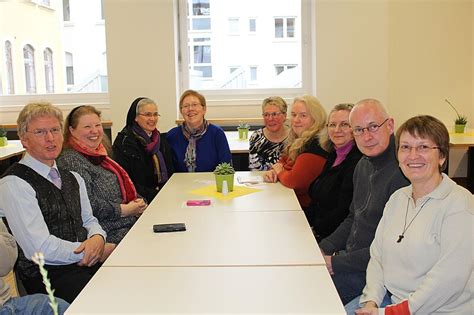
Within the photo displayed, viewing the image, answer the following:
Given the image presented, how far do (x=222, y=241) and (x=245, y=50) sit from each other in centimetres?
451

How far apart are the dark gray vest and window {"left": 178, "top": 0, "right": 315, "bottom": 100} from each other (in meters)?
3.98

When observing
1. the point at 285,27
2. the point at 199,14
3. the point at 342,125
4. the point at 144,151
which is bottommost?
the point at 144,151

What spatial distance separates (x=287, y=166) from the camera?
3.26m

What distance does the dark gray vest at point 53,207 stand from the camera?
2133mm

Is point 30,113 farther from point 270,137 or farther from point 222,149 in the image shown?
point 270,137

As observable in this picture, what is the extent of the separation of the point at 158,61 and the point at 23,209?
3937mm

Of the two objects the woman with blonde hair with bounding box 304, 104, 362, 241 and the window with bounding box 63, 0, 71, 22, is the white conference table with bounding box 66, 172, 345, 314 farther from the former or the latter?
the window with bounding box 63, 0, 71, 22

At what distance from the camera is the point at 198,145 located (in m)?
3.96

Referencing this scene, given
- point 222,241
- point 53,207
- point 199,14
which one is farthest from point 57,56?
point 222,241

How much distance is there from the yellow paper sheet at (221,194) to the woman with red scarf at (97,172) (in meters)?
0.36

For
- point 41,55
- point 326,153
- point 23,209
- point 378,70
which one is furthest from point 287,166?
point 41,55

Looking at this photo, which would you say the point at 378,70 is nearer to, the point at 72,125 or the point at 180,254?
the point at 72,125

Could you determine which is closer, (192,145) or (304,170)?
(304,170)

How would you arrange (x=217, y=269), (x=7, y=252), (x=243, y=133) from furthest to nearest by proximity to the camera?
1. (x=243, y=133)
2. (x=7, y=252)
3. (x=217, y=269)
